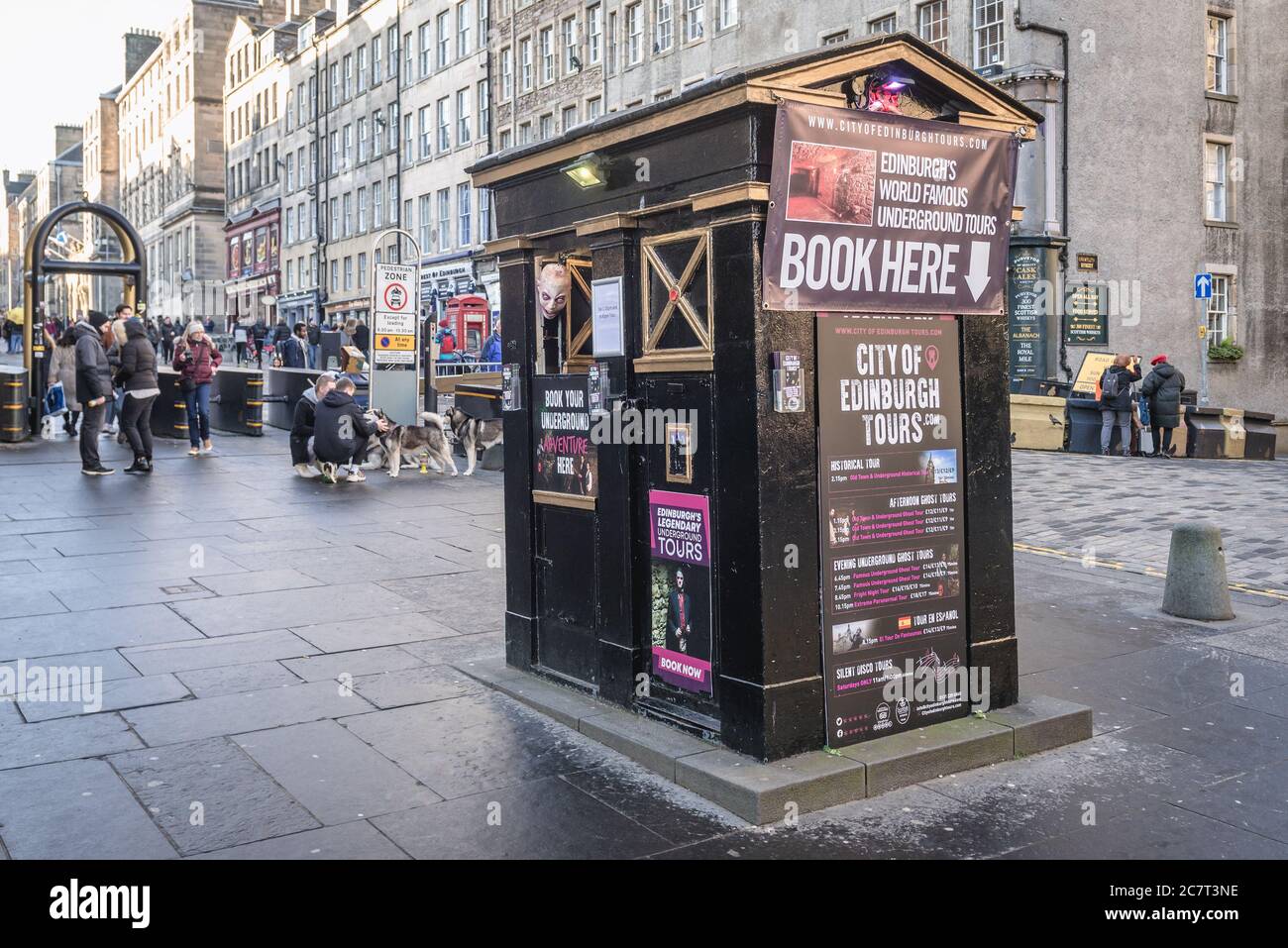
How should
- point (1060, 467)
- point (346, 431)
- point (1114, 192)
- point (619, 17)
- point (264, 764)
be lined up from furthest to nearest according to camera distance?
point (619, 17), point (1114, 192), point (1060, 467), point (346, 431), point (264, 764)

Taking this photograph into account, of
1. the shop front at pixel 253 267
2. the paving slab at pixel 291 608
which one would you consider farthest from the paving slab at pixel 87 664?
the shop front at pixel 253 267

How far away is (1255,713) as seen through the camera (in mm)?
5875

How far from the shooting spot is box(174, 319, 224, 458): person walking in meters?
17.1

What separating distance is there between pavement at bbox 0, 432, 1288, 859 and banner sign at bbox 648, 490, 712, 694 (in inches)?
18.7

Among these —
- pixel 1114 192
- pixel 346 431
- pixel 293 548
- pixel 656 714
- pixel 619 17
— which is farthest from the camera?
pixel 619 17

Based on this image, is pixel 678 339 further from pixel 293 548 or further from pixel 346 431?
pixel 346 431

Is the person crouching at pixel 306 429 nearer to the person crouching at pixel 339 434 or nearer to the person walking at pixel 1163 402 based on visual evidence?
the person crouching at pixel 339 434

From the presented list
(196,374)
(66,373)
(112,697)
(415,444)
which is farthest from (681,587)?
(66,373)

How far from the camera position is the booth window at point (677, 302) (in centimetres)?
499

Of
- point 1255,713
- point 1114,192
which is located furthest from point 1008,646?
point 1114,192

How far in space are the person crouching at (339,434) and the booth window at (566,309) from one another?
9546 millimetres

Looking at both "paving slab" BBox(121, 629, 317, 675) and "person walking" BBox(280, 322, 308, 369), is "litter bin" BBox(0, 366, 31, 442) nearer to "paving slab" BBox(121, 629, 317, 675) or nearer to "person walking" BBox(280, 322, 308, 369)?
"person walking" BBox(280, 322, 308, 369)

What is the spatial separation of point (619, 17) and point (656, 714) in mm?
39070

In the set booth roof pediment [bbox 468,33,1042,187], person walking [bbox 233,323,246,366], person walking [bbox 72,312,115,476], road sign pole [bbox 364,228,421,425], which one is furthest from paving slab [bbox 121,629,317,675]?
person walking [bbox 233,323,246,366]
